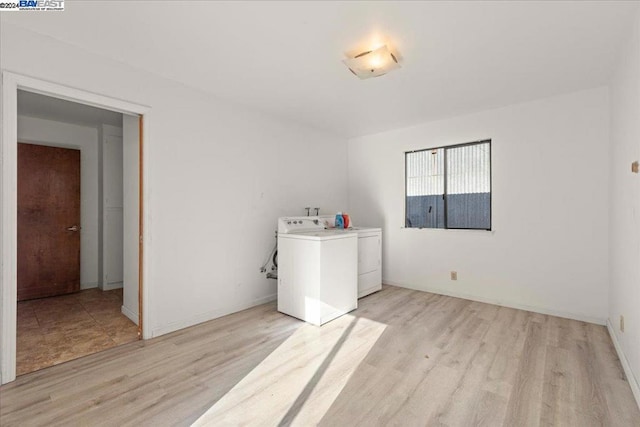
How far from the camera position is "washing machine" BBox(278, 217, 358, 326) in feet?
9.64

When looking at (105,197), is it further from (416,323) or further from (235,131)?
(416,323)

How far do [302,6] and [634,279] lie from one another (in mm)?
2743

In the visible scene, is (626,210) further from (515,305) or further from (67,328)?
(67,328)

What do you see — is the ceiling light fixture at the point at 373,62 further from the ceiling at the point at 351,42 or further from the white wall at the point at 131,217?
the white wall at the point at 131,217

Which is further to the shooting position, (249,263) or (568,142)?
(249,263)

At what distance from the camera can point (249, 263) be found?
3.45 m

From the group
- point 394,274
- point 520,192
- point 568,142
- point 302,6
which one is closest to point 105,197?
point 302,6

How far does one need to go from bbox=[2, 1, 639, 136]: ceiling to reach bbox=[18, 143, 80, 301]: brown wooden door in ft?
9.02

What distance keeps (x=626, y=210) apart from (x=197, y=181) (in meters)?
3.67

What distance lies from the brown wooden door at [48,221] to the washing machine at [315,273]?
330cm

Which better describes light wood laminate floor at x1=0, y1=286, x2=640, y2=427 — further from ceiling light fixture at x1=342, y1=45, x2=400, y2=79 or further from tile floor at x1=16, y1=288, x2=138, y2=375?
ceiling light fixture at x1=342, y1=45, x2=400, y2=79

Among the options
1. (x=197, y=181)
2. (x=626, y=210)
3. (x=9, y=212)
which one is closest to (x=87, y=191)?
(x=197, y=181)

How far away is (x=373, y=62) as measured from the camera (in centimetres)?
231

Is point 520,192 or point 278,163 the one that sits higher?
point 278,163
